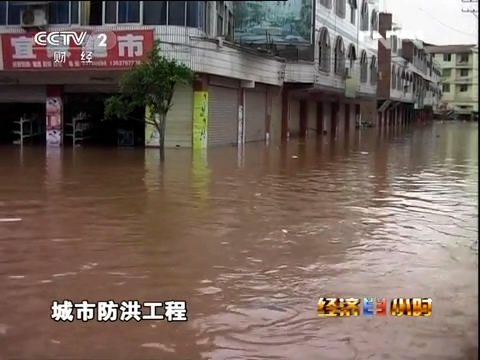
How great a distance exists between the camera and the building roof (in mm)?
1922

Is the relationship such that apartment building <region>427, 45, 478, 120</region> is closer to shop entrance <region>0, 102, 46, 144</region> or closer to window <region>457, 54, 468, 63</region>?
window <region>457, 54, 468, 63</region>

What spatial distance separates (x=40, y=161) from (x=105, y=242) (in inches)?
415

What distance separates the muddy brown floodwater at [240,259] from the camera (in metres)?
3.53

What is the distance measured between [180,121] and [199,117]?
62 centimetres

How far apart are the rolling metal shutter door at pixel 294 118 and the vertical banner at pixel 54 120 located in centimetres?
1129

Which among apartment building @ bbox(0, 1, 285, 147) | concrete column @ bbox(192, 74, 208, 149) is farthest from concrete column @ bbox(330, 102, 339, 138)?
concrete column @ bbox(192, 74, 208, 149)

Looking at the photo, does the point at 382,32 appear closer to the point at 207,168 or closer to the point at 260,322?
the point at 260,322

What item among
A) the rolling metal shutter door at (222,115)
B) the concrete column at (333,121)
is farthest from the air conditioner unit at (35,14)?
the concrete column at (333,121)

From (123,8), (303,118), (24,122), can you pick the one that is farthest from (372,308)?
(303,118)

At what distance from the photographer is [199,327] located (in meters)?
4.01

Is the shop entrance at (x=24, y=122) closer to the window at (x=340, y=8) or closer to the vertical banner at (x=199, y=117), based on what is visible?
the vertical banner at (x=199, y=117)

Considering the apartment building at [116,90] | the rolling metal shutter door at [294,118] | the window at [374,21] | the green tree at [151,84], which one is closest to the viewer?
the window at [374,21]

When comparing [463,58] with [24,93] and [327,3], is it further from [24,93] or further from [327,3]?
[24,93]

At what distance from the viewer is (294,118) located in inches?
1270
